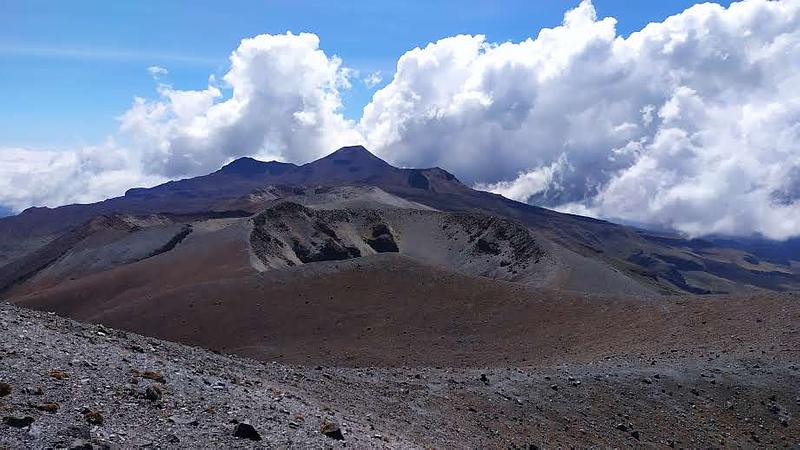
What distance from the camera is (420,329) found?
1442 inches

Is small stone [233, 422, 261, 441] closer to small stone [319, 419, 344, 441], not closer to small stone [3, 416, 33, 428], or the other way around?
small stone [319, 419, 344, 441]

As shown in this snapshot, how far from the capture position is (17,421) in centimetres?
1084

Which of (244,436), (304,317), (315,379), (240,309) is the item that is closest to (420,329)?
(304,317)

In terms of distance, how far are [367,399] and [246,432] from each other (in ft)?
20.0

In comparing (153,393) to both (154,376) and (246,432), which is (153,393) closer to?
(154,376)

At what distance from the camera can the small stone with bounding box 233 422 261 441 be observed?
12.5 metres

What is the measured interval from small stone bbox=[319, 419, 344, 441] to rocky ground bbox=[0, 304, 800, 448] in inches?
1.2

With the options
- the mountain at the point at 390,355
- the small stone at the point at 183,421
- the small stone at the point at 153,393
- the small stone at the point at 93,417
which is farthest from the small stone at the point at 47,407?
the small stone at the point at 183,421

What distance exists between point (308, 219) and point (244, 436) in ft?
203

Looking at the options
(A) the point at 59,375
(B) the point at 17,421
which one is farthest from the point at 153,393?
(B) the point at 17,421

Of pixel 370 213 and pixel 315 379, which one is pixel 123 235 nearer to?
pixel 370 213

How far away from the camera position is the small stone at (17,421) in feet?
35.4

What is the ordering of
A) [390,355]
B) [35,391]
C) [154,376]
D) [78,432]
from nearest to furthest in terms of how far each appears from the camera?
[78,432]
[35,391]
[154,376]
[390,355]

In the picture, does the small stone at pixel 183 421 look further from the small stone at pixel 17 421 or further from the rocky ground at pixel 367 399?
the small stone at pixel 17 421
